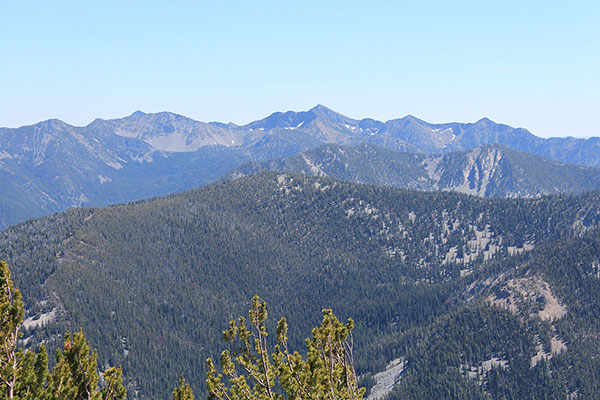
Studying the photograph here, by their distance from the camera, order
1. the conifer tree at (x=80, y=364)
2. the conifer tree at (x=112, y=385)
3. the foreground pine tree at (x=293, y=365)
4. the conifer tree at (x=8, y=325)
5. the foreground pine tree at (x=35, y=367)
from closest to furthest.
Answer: the foreground pine tree at (x=293, y=365) < the conifer tree at (x=8, y=325) < the foreground pine tree at (x=35, y=367) < the conifer tree at (x=80, y=364) < the conifer tree at (x=112, y=385)

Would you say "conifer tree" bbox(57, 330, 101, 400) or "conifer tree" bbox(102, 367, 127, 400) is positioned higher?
"conifer tree" bbox(57, 330, 101, 400)

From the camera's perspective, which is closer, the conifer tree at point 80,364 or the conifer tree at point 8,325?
the conifer tree at point 8,325

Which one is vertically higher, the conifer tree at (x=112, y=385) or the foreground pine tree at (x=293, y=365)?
the foreground pine tree at (x=293, y=365)

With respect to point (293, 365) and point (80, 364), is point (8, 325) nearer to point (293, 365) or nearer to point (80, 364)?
point (80, 364)

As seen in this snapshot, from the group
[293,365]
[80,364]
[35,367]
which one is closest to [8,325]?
[35,367]

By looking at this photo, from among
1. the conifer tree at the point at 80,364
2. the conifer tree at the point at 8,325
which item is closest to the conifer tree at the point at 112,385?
the conifer tree at the point at 80,364

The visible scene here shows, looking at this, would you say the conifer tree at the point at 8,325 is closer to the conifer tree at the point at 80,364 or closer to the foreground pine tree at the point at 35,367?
the foreground pine tree at the point at 35,367

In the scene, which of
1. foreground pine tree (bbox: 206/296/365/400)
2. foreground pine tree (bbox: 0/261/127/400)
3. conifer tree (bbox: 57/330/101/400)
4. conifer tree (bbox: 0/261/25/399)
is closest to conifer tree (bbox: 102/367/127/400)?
foreground pine tree (bbox: 0/261/127/400)

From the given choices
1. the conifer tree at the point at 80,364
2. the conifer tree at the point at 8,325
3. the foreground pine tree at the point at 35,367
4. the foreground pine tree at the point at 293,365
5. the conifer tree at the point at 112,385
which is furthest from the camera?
the conifer tree at the point at 112,385

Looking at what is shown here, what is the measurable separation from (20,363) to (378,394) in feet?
613

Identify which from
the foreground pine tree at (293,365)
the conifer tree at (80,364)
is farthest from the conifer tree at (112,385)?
the foreground pine tree at (293,365)

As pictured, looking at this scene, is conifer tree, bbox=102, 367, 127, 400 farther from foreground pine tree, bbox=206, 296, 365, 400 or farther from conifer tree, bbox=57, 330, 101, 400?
foreground pine tree, bbox=206, 296, 365, 400

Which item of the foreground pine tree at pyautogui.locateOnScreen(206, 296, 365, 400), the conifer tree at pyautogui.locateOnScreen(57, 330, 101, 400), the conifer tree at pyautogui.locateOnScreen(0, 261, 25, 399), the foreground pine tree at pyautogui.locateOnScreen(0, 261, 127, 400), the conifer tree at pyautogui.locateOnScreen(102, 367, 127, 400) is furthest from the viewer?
the conifer tree at pyautogui.locateOnScreen(102, 367, 127, 400)

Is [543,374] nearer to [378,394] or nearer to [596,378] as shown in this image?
[596,378]
